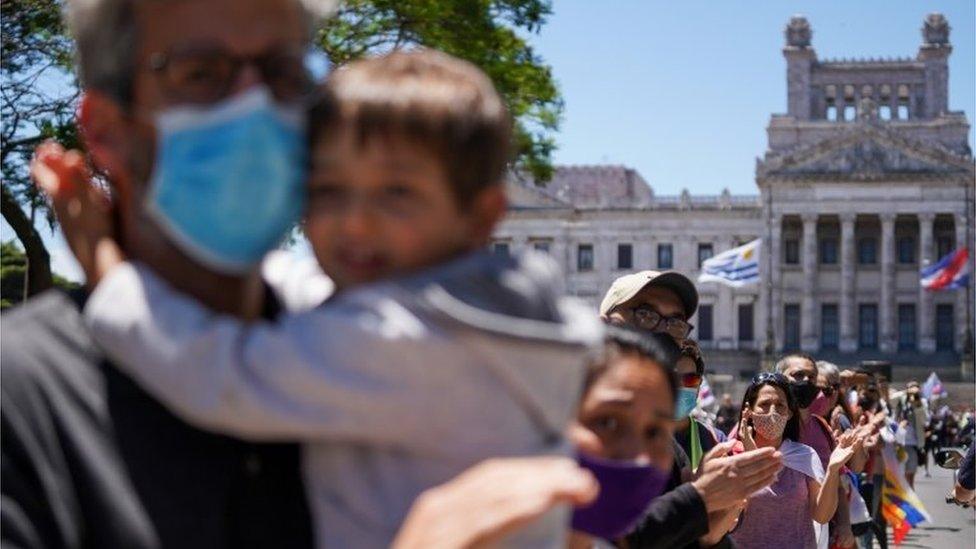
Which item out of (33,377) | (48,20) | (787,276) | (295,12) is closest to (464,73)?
(295,12)

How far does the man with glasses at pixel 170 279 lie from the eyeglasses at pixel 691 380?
3.55m

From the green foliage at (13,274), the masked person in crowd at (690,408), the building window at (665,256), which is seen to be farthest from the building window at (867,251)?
the masked person in crowd at (690,408)

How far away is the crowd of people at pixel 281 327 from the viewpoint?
1.48m

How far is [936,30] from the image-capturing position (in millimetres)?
83250

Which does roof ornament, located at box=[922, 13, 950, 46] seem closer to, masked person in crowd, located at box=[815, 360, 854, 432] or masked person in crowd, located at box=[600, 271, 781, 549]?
masked person in crowd, located at box=[815, 360, 854, 432]

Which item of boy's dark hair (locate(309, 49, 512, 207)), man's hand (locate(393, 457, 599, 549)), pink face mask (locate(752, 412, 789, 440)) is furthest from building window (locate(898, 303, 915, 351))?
man's hand (locate(393, 457, 599, 549))

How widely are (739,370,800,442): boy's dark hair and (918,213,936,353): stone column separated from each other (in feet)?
209

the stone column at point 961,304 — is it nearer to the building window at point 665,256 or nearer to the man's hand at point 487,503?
the building window at point 665,256

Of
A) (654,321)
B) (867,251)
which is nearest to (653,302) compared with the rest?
(654,321)

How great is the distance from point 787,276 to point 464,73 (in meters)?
70.3

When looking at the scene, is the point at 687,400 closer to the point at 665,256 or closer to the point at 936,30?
the point at 665,256

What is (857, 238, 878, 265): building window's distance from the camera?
233 ft

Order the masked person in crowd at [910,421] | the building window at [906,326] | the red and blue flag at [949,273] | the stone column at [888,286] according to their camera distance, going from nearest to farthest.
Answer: the masked person in crowd at [910,421] → the red and blue flag at [949,273] → the stone column at [888,286] → the building window at [906,326]

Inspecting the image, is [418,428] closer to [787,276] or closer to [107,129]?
[107,129]
